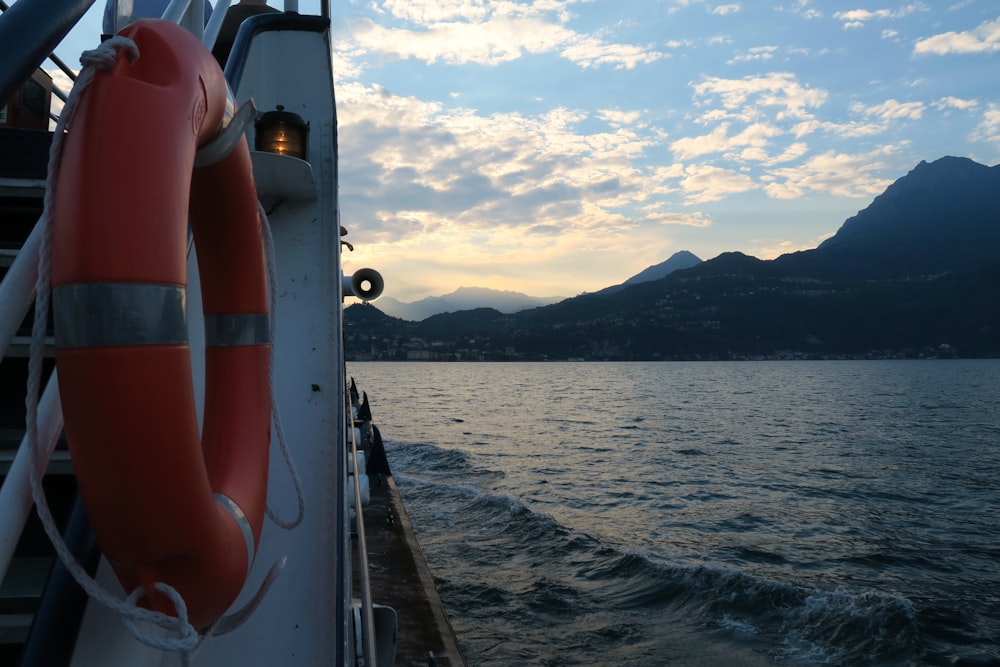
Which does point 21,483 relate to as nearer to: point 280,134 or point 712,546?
point 280,134

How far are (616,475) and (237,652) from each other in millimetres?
19042

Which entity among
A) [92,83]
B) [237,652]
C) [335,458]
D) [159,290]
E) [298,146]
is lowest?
[237,652]

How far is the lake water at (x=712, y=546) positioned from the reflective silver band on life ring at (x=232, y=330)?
23.9ft

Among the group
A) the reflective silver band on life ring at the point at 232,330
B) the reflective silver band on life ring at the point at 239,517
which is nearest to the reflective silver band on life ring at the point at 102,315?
the reflective silver band on life ring at the point at 239,517

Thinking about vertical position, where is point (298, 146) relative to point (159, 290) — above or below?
above

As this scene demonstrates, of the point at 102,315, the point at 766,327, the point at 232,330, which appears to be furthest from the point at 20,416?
the point at 766,327

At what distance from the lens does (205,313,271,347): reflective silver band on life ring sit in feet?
6.71

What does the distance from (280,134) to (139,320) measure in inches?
124

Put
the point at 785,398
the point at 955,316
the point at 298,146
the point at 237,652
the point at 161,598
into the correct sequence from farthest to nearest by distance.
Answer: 1. the point at 955,316
2. the point at 785,398
3. the point at 298,146
4. the point at 237,652
5. the point at 161,598

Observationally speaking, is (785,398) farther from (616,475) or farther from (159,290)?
(159,290)

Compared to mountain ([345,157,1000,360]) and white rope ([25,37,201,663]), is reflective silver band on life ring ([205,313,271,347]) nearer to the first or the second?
white rope ([25,37,201,663])

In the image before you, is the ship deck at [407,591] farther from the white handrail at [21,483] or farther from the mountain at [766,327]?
the mountain at [766,327]

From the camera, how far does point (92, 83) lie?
127cm

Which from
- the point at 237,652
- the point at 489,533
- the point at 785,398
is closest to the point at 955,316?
the point at 785,398
